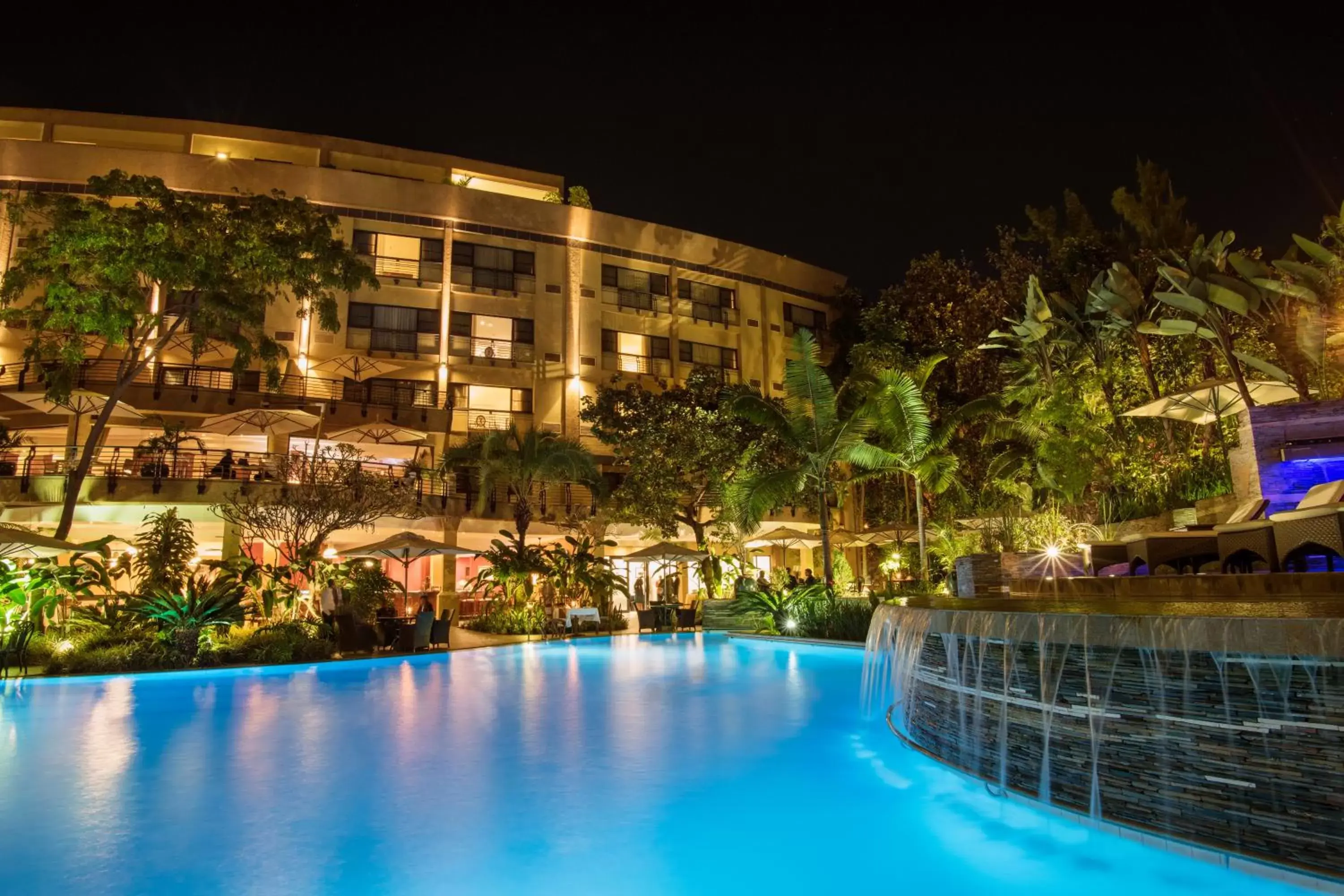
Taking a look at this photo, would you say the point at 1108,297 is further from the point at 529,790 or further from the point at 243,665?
the point at 243,665

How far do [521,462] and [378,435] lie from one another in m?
4.77

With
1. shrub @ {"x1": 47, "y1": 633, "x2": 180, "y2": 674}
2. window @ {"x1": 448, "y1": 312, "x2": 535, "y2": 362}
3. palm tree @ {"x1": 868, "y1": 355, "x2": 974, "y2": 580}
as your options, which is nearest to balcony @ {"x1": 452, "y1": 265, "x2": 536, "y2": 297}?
window @ {"x1": 448, "y1": 312, "x2": 535, "y2": 362}

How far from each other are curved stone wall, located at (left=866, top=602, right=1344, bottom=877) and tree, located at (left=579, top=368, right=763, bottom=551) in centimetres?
2079

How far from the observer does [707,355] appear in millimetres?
35125

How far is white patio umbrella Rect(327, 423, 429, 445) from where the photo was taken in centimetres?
2492

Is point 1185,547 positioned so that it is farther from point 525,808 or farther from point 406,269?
point 406,269

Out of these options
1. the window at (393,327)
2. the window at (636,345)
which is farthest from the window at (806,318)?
the window at (393,327)

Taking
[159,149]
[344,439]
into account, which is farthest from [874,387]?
[159,149]

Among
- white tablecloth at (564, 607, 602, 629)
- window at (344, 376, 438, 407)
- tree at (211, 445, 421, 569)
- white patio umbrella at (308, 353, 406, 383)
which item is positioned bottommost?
white tablecloth at (564, 607, 602, 629)

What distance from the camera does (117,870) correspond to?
400 centimetres

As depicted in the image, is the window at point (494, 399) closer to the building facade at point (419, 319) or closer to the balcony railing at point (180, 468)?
the building facade at point (419, 319)

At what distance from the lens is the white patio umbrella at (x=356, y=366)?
27391mm

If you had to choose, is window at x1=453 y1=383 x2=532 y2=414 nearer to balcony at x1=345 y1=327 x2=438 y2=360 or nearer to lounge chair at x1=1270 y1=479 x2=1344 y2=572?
balcony at x1=345 y1=327 x2=438 y2=360

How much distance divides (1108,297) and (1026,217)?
1477 cm
